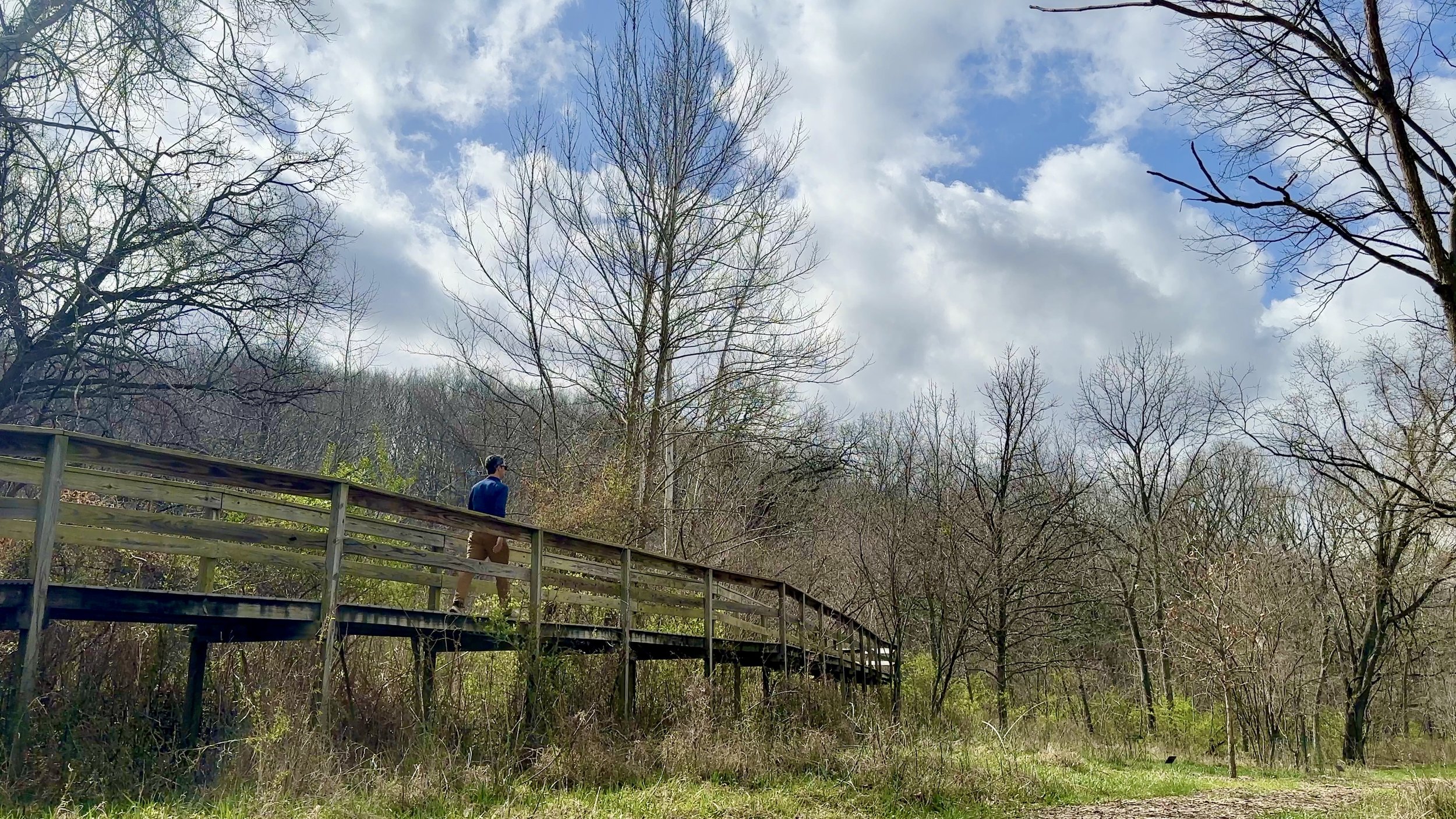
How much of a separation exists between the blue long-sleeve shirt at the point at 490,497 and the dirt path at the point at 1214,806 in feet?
21.5

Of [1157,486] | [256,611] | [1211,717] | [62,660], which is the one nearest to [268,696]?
[256,611]

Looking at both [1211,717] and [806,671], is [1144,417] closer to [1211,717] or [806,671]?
[1211,717]

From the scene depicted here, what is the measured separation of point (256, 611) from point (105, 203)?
23.6 ft

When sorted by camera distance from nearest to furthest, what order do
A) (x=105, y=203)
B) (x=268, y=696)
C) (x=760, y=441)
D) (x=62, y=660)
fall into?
(x=268, y=696)
(x=62, y=660)
(x=105, y=203)
(x=760, y=441)

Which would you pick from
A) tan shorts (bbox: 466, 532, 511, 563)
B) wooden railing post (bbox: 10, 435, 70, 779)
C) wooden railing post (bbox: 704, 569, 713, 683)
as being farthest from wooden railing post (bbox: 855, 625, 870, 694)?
wooden railing post (bbox: 10, 435, 70, 779)

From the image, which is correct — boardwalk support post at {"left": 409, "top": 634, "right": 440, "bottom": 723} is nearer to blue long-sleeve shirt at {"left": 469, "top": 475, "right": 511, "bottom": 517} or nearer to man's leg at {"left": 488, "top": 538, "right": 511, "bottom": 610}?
man's leg at {"left": 488, "top": 538, "right": 511, "bottom": 610}

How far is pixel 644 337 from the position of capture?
1917 cm

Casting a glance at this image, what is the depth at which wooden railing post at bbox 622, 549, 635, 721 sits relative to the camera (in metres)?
9.63

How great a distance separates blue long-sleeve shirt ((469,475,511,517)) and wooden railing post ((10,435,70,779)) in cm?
508

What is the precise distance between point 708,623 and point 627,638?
Result: 1.82m

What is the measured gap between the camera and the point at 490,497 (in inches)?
432

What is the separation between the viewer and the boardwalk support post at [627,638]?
9641mm

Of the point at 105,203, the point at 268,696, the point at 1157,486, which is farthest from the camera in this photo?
the point at 1157,486

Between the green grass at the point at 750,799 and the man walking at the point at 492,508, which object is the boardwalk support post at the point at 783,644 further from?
the man walking at the point at 492,508
